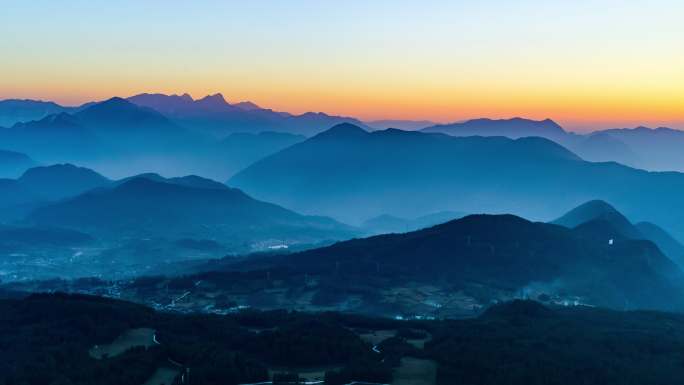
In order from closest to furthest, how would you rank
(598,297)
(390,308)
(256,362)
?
1. (256,362)
2. (390,308)
3. (598,297)

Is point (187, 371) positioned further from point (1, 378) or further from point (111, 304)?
point (111, 304)

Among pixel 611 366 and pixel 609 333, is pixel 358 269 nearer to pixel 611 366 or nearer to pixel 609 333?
pixel 609 333

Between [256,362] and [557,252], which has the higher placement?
[557,252]

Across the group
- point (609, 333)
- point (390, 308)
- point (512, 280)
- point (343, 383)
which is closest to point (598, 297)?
point (512, 280)

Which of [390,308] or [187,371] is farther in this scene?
[390,308]

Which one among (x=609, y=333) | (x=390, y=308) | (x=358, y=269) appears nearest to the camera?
(x=609, y=333)

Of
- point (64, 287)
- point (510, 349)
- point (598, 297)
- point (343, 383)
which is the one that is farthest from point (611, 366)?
point (64, 287)

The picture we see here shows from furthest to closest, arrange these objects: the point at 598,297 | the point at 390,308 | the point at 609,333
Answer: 1. the point at 598,297
2. the point at 390,308
3. the point at 609,333

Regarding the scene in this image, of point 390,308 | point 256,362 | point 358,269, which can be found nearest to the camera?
point 256,362

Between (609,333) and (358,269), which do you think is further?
(358,269)
